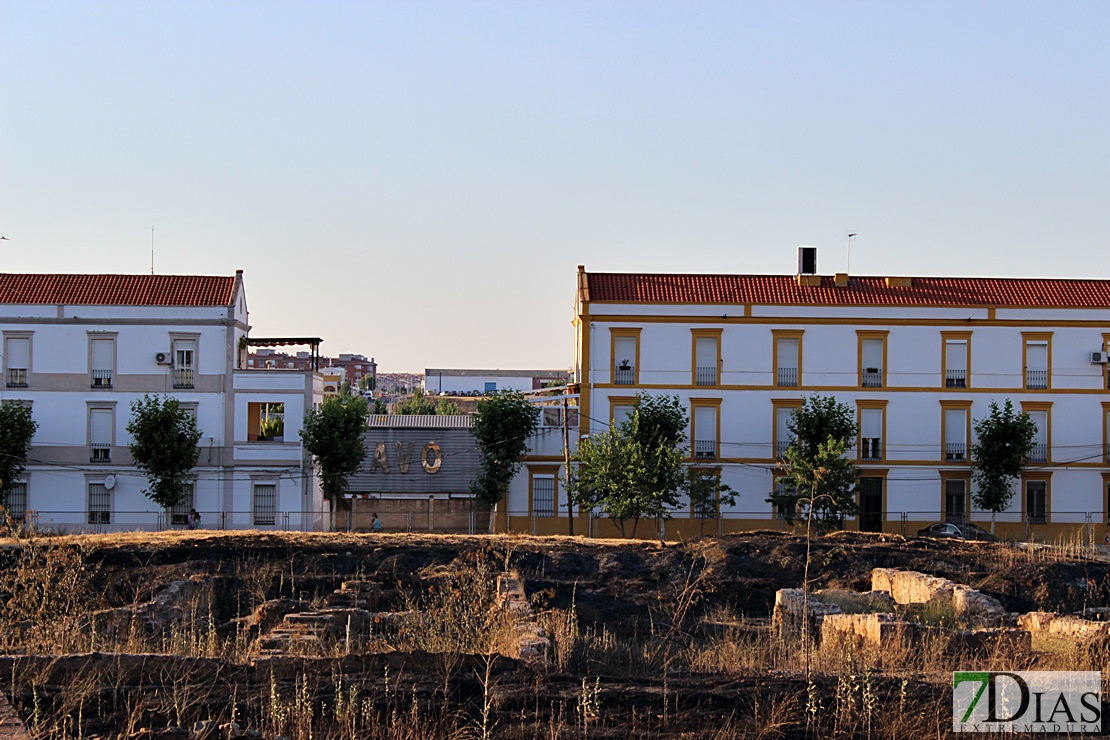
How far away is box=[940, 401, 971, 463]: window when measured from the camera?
4294cm

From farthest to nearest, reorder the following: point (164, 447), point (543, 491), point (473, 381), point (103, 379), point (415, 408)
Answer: point (473, 381)
point (415, 408)
point (543, 491)
point (103, 379)
point (164, 447)

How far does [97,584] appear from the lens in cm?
2233

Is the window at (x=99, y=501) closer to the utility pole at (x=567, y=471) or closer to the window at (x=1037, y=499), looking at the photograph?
the utility pole at (x=567, y=471)

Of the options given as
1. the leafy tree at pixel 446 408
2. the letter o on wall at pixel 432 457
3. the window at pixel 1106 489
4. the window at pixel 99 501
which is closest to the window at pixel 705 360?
Result: the letter o on wall at pixel 432 457

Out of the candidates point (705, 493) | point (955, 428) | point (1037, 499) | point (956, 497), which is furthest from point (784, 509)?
point (1037, 499)

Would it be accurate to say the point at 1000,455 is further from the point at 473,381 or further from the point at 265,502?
the point at 473,381

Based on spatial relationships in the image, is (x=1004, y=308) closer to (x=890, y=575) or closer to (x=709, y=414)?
(x=709, y=414)

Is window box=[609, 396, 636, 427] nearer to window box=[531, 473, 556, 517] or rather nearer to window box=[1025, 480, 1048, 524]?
window box=[531, 473, 556, 517]

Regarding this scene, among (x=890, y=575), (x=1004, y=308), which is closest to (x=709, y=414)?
(x=1004, y=308)

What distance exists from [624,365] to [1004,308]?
43.2ft

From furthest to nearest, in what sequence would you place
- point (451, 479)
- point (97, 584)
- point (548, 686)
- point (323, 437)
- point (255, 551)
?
point (451, 479)
point (323, 437)
point (255, 551)
point (97, 584)
point (548, 686)

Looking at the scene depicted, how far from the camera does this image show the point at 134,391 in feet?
134

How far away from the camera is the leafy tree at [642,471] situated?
124 feet

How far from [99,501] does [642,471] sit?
1749 cm
